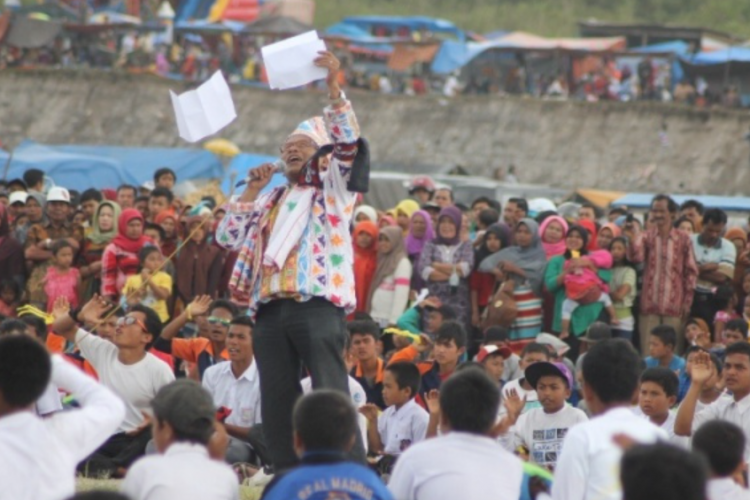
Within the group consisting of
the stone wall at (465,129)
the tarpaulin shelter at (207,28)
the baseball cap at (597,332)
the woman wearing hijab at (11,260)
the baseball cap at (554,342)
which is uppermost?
the tarpaulin shelter at (207,28)

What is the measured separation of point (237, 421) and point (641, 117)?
23902 millimetres

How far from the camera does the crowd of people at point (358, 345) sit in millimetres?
5863

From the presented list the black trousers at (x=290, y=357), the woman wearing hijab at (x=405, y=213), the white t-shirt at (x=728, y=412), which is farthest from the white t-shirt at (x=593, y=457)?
the woman wearing hijab at (x=405, y=213)

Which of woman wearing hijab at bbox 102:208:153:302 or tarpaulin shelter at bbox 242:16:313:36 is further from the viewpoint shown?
tarpaulin shelter at bbox 242:16:313:36

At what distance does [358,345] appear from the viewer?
11.4m

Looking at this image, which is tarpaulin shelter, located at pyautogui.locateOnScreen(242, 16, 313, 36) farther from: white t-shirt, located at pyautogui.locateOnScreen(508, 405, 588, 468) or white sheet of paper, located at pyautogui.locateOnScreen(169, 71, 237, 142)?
white sheet of paper, located at pyautogui.locateOnScreen(169, 71, 237, 142)

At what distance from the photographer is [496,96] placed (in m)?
35.9

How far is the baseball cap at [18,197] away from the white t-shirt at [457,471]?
34.4ft

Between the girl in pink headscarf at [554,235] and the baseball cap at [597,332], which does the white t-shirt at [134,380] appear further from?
the girl in pink headscarf at [554,235]

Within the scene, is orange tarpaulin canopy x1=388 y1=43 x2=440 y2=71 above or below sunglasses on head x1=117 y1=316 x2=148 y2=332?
above

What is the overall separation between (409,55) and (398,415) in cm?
2889

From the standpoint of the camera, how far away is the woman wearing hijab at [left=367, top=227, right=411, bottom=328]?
46.1 feet

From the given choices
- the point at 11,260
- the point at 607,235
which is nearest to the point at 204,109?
the point at 607,235

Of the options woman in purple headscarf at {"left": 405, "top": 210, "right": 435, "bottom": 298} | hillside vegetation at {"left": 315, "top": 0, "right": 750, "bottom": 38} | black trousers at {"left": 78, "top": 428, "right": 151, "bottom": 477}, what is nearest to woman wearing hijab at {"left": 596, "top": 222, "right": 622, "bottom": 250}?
woman in purple headscarf at {"left": 405, "top": 210, "right": 435, "bottom": 298}
